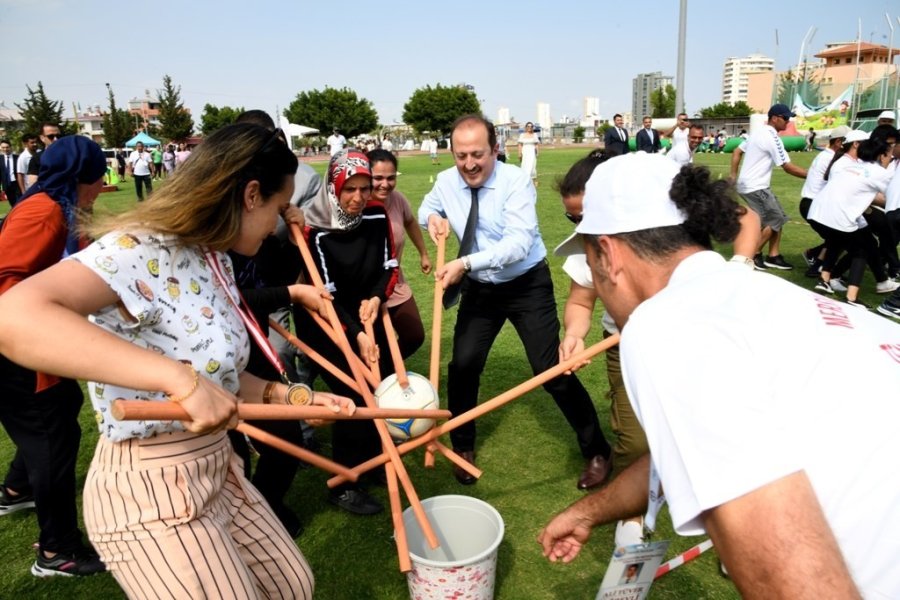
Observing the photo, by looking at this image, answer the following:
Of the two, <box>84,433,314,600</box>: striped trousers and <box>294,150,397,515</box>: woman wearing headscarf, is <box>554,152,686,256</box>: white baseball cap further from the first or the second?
<box>294,150,397,515</box>: woman wearing headscarf

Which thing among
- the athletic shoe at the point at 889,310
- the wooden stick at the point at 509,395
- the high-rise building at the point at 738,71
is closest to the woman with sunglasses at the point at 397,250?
the wooden stick at the point at 509,395

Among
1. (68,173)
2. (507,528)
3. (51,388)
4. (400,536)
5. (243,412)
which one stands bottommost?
(507,528)

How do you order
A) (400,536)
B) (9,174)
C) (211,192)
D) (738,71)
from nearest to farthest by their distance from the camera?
(211,192) < (400,536) < (9,174) < (738,71)

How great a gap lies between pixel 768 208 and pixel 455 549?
748 cm

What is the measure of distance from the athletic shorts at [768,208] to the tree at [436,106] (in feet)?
235

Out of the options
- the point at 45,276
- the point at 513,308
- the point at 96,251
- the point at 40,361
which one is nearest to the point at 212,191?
the point at 96,251

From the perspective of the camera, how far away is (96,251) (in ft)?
5.35

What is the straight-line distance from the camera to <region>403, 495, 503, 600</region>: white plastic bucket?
101 inches

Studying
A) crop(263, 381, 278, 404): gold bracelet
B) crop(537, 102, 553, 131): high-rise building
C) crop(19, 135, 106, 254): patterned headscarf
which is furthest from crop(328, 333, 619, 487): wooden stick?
crop(537, 102, 553, 131): high-rise building

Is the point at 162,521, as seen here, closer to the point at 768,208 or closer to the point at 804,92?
the point at 768,208

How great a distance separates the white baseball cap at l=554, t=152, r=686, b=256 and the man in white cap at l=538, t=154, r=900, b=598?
0.71 ft

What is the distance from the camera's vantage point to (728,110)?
2943 inches

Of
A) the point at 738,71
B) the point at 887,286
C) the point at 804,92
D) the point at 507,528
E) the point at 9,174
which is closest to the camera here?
the point at 507,528

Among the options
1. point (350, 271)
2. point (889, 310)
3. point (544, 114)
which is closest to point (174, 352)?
point (350, 271)
